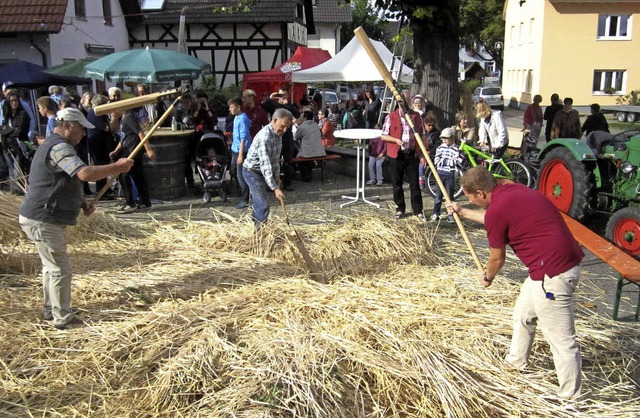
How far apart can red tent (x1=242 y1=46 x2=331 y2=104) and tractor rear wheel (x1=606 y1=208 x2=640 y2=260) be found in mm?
12024

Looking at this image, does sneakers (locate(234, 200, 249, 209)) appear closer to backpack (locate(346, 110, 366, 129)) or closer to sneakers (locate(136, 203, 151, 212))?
sneakers (locate(136, 203, 151, 212))

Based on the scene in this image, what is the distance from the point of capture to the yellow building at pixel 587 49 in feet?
109

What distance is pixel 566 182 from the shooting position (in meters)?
8.06

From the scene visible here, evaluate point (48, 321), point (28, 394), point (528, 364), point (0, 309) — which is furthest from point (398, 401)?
point (0, 309)

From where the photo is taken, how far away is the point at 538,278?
374cm

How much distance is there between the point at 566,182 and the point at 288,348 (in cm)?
544

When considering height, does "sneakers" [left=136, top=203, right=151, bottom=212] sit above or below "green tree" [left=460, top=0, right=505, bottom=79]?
below

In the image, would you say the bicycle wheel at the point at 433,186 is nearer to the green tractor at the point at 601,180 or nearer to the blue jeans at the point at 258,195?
the green tractor at the point at 601,180

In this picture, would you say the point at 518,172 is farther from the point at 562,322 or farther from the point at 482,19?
the point at 482,19

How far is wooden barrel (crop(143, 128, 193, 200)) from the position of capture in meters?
10.1

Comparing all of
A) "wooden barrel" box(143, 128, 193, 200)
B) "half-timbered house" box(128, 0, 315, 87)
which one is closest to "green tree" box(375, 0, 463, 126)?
"wooden barrel" box(143, 128, 193, 200)

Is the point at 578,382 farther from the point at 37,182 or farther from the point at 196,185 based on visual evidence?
the point at 196,185

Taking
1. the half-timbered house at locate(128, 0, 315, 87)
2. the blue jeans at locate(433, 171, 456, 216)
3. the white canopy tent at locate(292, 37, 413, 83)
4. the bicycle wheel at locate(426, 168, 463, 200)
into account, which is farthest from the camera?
the half-timbered house at locate(128, 0, 315, 87)

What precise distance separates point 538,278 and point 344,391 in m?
1.35
